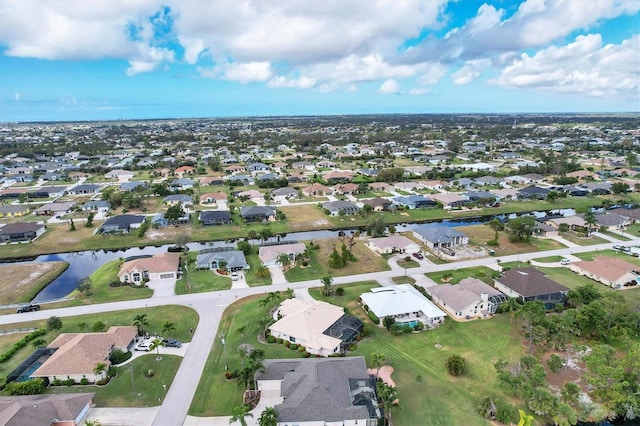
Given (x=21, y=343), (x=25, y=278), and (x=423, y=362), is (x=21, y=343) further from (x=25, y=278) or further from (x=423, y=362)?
(x=423, y=362)

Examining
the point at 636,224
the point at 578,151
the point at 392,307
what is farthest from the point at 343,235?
the point at 578,151

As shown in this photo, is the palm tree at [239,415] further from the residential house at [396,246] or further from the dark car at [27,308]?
the residential house at [396,246]

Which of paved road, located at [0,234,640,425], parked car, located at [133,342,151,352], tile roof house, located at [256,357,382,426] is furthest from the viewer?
parked car, located at [133,342,151,352]

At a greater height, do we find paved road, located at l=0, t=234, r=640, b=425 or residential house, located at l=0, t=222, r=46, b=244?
residential house, located at l=0, t=222, r=46, b=244

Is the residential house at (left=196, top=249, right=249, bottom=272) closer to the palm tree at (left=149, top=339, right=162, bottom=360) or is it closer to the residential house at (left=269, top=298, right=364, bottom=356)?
the residential house at (left=269, top=298, right=364, bottom=356)

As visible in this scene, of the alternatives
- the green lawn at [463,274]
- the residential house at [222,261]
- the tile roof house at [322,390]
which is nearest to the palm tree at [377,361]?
the tile roof house at [322,390]

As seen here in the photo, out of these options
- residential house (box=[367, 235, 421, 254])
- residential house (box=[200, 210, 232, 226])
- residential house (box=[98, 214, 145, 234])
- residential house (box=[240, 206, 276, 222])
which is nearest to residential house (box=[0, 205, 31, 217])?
residential house (box=[98, 214, 145, 234])

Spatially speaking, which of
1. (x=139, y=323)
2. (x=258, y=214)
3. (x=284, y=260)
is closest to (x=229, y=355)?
(x=139, y=323)
